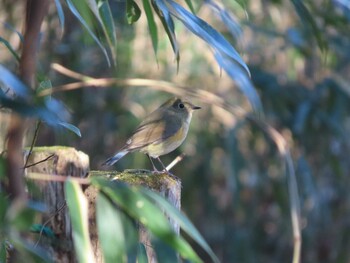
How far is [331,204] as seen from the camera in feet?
23.4

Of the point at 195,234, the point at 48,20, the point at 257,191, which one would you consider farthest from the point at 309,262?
the point at 195,234

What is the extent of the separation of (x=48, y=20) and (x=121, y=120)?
996 mm

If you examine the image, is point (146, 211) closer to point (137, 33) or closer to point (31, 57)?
point (31, 57)

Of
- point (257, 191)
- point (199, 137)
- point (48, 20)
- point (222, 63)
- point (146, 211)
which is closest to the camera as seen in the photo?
point (146, 211)

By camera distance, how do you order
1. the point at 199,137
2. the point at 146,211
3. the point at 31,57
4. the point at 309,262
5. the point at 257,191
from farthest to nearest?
the point at 309,262 < the point at 257,191 < the point at 199,137 < the point at 146,211 < the point at 31,57

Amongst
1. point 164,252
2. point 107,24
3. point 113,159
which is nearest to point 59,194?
point 107,24

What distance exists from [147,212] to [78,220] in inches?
5.0

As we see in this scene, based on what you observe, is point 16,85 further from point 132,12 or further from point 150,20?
point 132,12

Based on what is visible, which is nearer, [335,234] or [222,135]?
[222,135]

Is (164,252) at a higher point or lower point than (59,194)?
higher

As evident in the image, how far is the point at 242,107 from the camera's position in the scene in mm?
6406

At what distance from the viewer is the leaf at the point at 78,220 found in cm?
140

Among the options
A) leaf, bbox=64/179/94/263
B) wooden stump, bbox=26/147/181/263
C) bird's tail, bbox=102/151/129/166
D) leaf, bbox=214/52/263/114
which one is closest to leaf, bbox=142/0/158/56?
leaf, bbox=214/52/263/114

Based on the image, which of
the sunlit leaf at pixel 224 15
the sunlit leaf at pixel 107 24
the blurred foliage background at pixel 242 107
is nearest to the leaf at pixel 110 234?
the sunlit leaf at pixel 107 24
